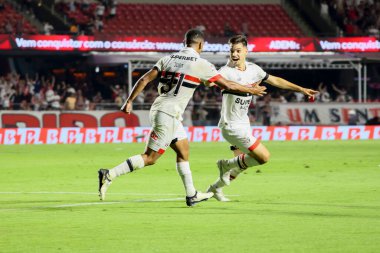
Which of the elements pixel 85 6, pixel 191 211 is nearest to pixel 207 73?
pixel 191 211

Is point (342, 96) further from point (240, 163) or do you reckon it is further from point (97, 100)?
point (240, 163)

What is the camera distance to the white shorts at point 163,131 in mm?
12719

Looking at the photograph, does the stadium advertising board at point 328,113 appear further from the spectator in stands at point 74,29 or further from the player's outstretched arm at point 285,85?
the player's outstretched arm at point 285,85

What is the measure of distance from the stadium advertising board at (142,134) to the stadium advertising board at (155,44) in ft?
16.5

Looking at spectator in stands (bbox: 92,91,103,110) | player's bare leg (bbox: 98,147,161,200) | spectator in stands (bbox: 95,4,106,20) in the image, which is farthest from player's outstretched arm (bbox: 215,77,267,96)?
spectator in stands (bbox: 95,4,106,20)

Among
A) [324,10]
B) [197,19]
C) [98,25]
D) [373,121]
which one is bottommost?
[373,121]

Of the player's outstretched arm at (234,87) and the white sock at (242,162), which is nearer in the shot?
the player's outstretched arm at (234,87)

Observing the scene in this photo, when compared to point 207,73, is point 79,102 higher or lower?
lower

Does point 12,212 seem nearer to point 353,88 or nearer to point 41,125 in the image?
point 41,125

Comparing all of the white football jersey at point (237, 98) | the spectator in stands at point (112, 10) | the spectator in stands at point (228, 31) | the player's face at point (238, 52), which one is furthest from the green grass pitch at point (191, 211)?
the spectator in stands at point (112, 10)

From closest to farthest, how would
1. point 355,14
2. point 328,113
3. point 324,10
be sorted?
1. point 328,113
2. point 355,14
3. point 324,10

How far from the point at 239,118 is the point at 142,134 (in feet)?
69.7

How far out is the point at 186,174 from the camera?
41.9ft

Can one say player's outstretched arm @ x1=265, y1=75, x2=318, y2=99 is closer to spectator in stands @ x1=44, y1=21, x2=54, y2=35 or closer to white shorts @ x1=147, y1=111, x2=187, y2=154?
white shorts @ x1=147, y1=111, x2=187, y2=154
